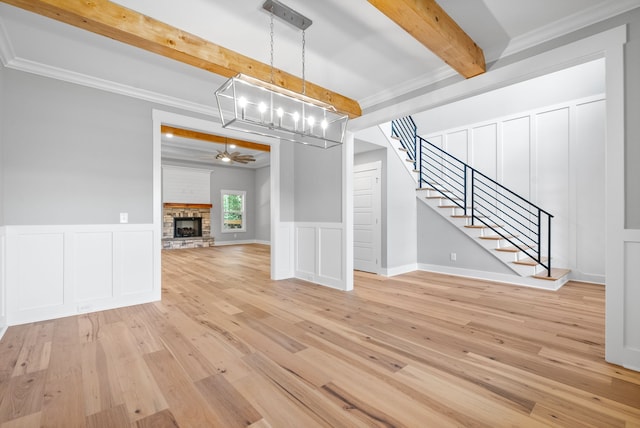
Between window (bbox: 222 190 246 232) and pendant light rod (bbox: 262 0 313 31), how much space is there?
9.32 metres

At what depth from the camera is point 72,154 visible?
10.8ft

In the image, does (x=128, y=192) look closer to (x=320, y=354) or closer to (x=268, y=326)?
(x=268, y=326)

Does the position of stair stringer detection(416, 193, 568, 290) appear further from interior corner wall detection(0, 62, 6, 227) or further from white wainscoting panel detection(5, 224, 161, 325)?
interior corner wall detection(0, 62, 6, 227)

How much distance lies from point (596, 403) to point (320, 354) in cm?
171

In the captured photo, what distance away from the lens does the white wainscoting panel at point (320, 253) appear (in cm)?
453

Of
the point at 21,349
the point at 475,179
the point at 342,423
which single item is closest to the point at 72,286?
the point at 21,349

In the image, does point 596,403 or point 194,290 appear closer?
point 596,403

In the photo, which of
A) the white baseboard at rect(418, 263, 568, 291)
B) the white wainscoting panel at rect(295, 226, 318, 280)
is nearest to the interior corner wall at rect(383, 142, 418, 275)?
the white baseboard at rect(418, 263, 568, 291)

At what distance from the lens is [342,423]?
60.2 inches

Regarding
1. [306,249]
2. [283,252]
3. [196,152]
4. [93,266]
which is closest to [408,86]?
[306,249]

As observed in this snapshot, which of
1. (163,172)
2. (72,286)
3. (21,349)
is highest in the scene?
(163,172)

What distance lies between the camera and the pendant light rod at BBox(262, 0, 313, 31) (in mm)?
2279

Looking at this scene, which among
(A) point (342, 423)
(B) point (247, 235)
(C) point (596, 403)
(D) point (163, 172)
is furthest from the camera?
(B) point (247, 235)

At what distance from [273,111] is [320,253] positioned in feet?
8.79
